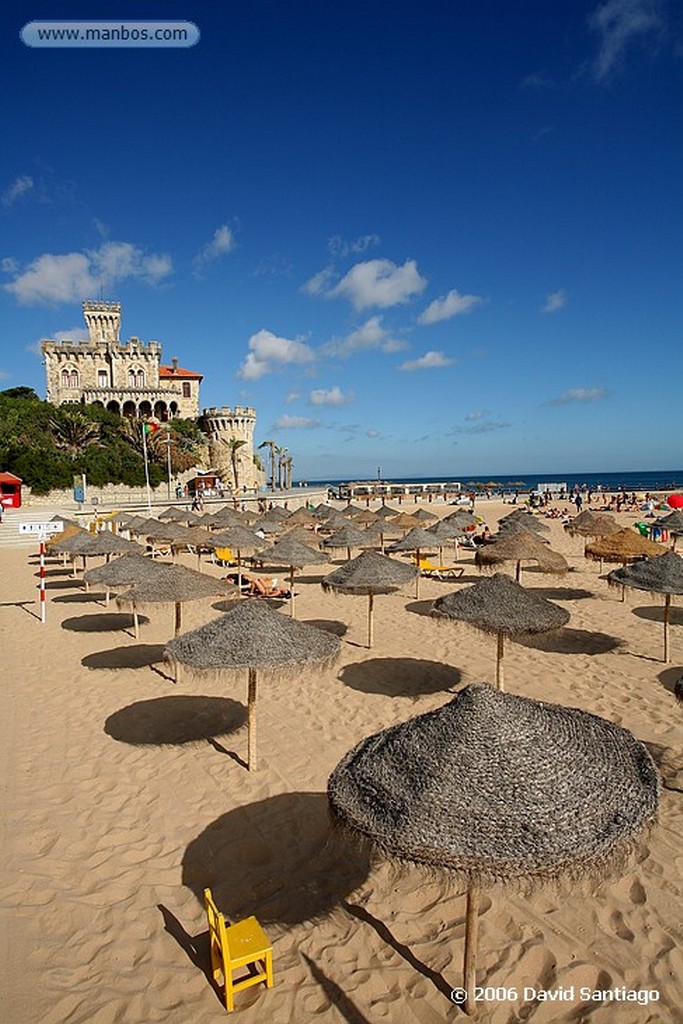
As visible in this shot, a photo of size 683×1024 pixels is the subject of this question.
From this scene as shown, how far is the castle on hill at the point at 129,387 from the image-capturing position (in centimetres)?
5825

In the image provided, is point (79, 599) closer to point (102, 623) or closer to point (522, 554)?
point (102, 623)

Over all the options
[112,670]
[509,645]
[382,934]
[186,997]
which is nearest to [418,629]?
[509,645]

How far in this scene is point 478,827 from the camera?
330 cm

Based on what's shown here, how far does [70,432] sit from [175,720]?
46.7 metres

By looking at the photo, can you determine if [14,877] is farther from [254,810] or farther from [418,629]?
[418,629]

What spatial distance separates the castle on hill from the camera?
58.2 m

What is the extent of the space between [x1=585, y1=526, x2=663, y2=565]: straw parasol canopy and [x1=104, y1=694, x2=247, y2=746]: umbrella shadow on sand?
1195cm

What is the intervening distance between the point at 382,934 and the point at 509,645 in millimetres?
7622

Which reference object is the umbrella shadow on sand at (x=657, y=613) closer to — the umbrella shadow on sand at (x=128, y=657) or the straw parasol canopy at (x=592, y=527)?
the straw parasol canopy at (x=592, y=527)

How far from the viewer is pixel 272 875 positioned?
5160 mm

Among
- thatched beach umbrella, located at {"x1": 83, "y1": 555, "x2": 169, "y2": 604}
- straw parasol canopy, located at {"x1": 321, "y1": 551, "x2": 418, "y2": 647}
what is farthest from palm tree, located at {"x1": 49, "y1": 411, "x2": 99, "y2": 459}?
straw parasol canopy, located at {"x1": 321, "y1": 551, "x2": 418, "y2": 647}

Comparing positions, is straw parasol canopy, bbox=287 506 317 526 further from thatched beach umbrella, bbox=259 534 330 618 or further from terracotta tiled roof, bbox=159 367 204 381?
terracotta tiled roof, bbox=159 367 204 381

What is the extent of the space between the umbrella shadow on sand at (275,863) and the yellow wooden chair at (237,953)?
1.85 feet

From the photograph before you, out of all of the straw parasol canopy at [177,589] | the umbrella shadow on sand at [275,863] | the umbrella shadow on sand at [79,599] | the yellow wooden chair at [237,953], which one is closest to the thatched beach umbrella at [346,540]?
the straw parasol canopy at [177,589]
